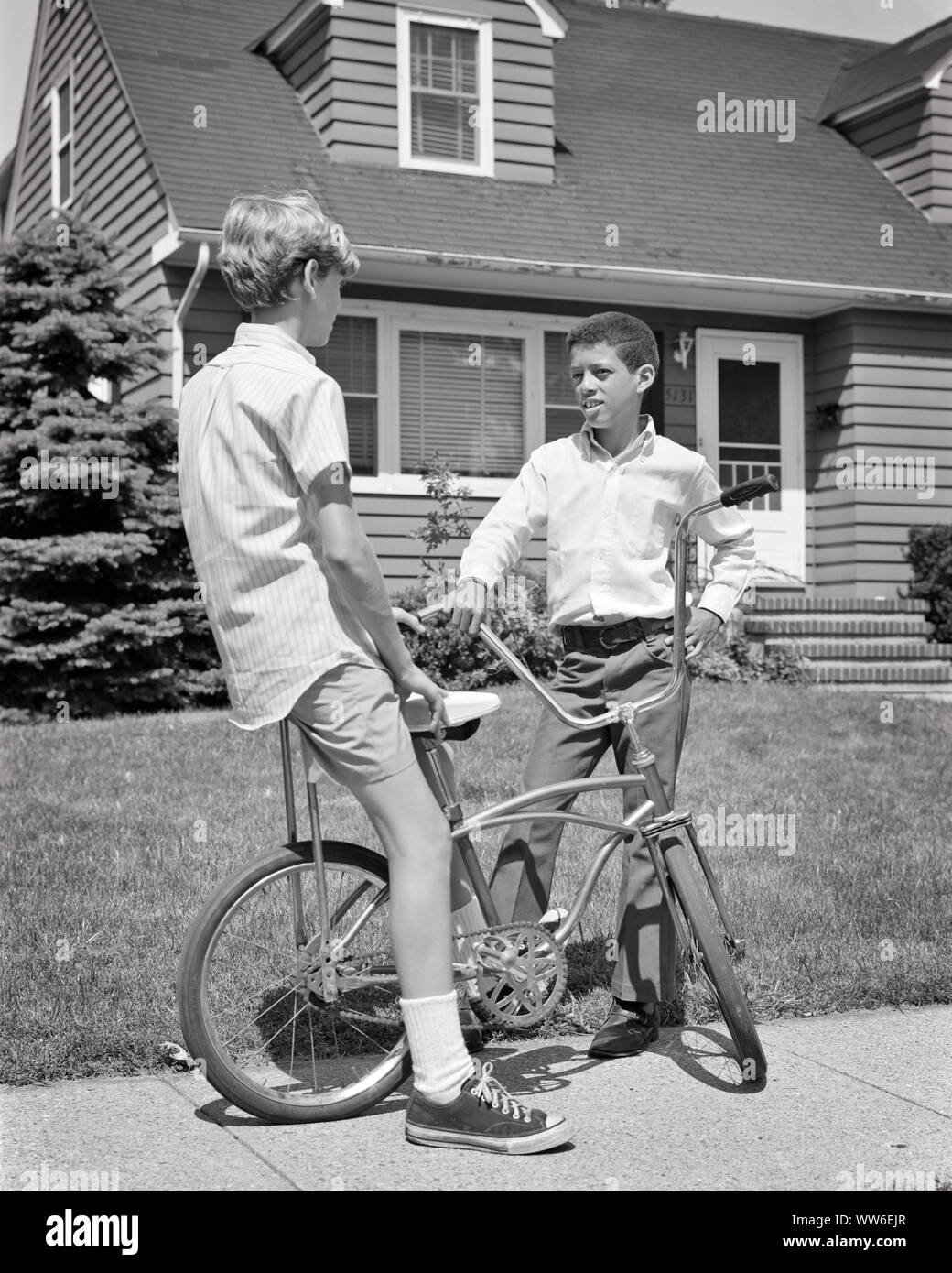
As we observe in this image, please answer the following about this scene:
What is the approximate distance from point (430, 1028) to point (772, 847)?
323 centimetres

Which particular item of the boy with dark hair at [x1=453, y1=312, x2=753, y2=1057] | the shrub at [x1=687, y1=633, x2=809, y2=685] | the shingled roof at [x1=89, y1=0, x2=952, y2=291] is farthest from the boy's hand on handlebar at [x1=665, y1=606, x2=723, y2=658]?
the shingled roof at [x1=89, y1=0, x2=952, y2=291]

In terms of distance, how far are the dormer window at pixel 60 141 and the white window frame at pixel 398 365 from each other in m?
4.78

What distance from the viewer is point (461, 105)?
43.1ft

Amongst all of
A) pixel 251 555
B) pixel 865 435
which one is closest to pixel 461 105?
pixel 865 435

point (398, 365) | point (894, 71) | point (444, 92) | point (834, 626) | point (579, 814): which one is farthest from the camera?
point (894, 71)

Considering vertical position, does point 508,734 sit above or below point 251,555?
below

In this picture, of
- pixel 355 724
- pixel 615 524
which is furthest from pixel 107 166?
pixel 355 724

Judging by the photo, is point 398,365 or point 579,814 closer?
point 579,814

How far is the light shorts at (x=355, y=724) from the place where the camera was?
3.17 m

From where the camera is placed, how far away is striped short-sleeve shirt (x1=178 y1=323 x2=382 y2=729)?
3.13m

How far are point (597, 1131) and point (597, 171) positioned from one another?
11.6 metres

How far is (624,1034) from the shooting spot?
3.97 m

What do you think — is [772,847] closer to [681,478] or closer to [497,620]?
[681,478]

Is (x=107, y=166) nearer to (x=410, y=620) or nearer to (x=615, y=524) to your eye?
(x=615, y=524)
